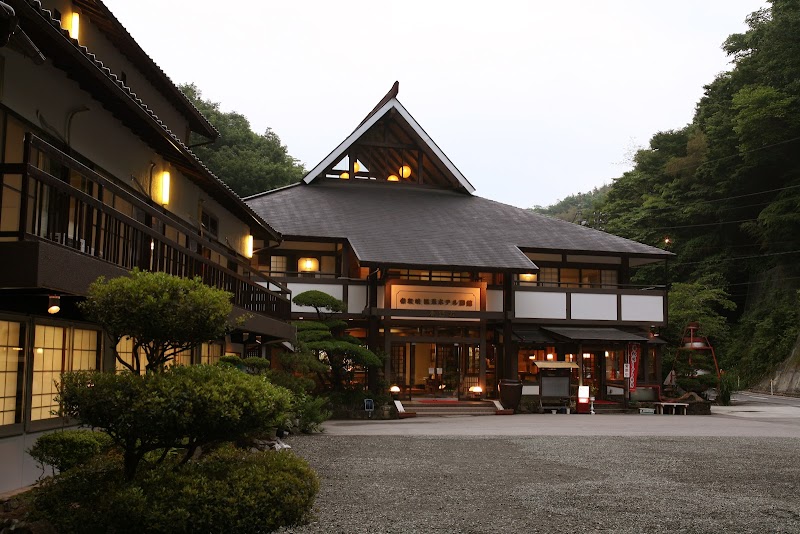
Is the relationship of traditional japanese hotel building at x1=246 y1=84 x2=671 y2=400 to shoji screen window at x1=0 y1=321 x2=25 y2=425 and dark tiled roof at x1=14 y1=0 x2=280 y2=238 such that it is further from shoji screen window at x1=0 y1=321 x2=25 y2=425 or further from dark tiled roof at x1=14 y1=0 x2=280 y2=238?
shoji screen window at x1=0 y1=321 x2=25 y2=425

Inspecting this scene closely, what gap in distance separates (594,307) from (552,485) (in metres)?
20.5

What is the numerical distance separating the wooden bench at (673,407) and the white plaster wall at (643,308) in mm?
3647

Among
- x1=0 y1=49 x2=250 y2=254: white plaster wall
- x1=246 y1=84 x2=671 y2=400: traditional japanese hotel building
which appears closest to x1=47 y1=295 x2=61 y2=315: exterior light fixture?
x1=0 y1=49 x2=250 y2=254: white plaster wall

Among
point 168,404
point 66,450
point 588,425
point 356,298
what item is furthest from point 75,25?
point 356,298

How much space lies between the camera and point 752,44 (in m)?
47.9

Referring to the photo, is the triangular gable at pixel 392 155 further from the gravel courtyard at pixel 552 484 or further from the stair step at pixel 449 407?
the gravel courtyard at pixel 552 484

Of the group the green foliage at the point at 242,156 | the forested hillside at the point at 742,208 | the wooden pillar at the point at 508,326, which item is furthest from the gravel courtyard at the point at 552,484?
the green foliage at the point at 242,156

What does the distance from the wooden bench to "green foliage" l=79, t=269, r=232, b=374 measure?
24950 millimetres

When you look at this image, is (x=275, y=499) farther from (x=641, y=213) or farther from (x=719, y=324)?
(x=641, y=213)

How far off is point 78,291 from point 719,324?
37270 millimetres

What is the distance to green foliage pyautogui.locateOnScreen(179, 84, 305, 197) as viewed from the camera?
1912 inches

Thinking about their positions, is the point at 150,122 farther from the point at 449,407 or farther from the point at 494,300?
the point at 494,300

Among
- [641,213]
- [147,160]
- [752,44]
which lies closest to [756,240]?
[641,213]

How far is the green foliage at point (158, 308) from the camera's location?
6.82 m
